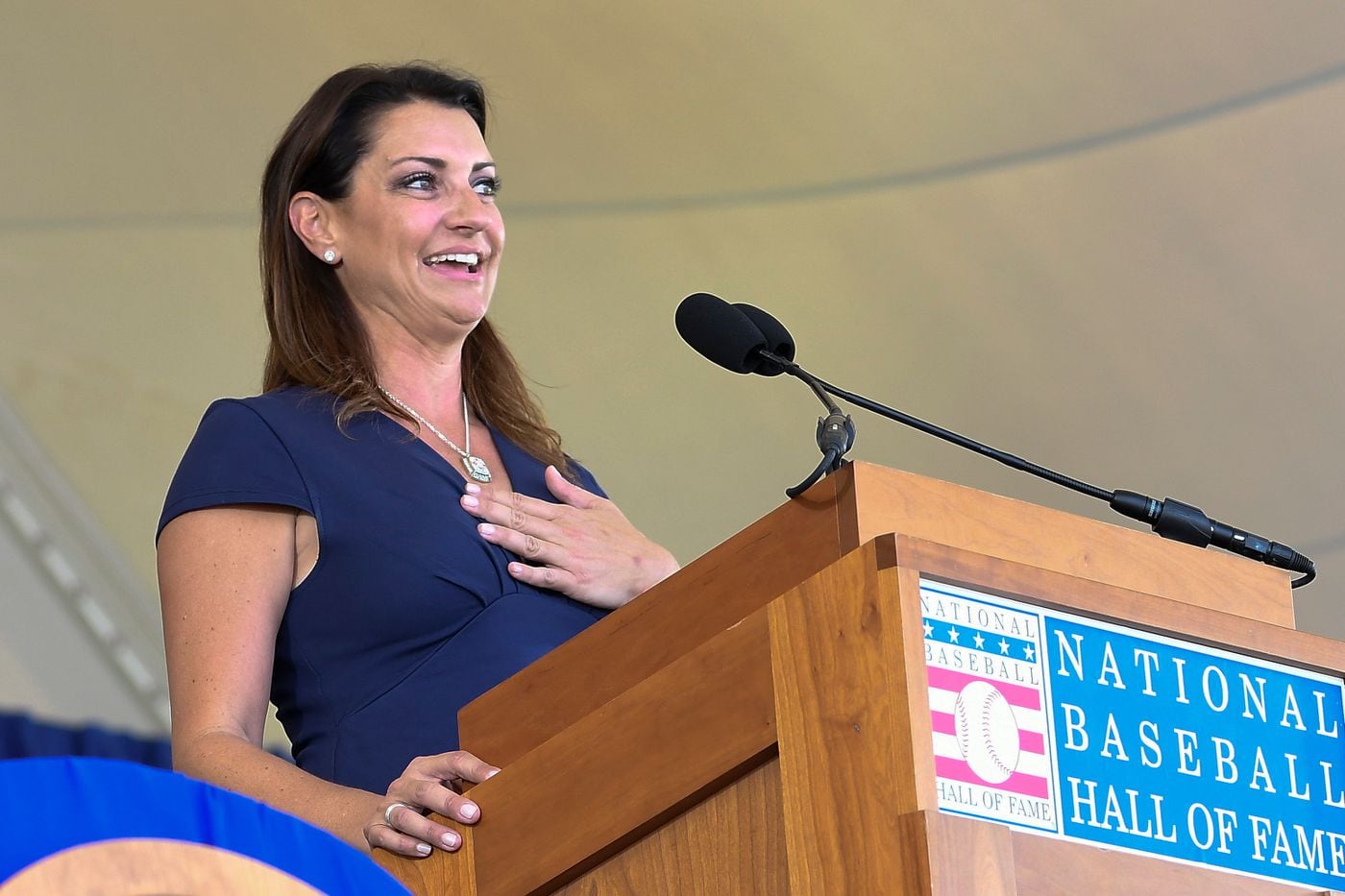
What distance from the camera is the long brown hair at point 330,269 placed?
6.45 ft

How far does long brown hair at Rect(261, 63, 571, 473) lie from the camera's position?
1.97 m

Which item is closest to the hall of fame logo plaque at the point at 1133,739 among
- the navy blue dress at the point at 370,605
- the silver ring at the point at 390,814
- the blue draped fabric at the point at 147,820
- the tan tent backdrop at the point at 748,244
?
the blue draped fabric at the point at 147,820

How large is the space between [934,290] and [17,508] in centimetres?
253

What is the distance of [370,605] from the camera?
66.1 inches

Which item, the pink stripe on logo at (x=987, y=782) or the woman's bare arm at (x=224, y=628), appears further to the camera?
the woman's bare arm at (x=224, y=628)

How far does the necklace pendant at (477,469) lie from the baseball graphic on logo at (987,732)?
0.91 meters

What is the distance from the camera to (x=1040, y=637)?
1.10 meters

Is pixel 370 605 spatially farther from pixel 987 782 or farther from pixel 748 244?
pixel 748 244

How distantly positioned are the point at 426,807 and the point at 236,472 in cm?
51

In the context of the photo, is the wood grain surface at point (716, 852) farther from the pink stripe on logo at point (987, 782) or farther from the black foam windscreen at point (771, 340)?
the black foam windscreen at point (771, 340)

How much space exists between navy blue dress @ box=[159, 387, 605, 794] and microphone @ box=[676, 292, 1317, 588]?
365 millimetres

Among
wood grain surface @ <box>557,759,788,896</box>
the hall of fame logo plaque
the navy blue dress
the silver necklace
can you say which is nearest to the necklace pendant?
the silver necklace

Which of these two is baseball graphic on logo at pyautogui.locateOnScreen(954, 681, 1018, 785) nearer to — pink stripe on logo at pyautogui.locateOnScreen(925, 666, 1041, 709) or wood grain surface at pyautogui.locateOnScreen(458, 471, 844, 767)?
pink stripe on logo at pyautogui.locateOnScreen(925, 666, 1041, 709)

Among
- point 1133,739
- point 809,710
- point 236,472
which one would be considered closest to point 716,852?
point 809,710
